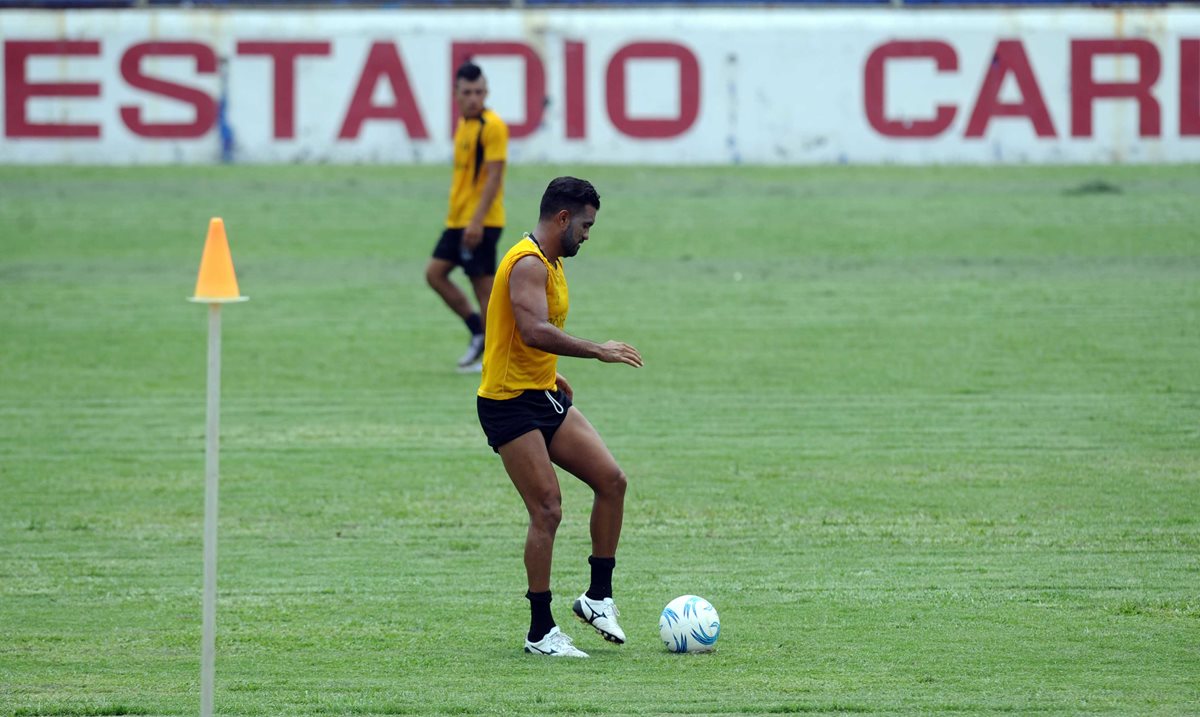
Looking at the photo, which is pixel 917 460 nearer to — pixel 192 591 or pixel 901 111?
pixel 192 591

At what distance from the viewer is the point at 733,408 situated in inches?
549

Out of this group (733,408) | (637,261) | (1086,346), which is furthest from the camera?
(637,261)

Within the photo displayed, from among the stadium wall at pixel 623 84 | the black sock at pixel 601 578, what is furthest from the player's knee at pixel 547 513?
the stadium wall at pixel 623 84

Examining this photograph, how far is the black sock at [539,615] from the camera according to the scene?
7.57m

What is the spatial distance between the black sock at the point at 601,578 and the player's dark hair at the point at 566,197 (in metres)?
1.54

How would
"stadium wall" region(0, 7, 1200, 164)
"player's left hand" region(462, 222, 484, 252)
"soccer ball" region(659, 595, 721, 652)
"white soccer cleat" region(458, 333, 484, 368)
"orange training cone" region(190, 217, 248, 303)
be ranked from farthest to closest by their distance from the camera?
Answer: "stadium wall" region(0, 7, 1200, 164) → "white soccer cleat" region(458, 333, 484, 368) → "player's left hand" region(462, 222, 484, 252) → "soccer ball" region(659, 595, 721, 652) → "orange training cone" region(190, 217, 248, 303)

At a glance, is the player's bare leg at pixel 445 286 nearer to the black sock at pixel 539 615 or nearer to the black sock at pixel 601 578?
the black sock at pixel 601 578

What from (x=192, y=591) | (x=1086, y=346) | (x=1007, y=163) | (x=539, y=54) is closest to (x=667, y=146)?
(x=539, y=54)

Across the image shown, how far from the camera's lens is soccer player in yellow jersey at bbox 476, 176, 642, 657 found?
7.55 metres

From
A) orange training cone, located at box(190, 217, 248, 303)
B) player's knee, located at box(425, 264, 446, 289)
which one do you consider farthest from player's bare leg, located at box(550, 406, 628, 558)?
player's knee, located at box(425, 264, 446, 289)

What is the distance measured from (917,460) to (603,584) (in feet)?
15.5

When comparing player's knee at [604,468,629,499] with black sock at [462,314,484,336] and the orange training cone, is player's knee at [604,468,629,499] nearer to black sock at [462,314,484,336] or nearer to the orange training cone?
the orange training cone

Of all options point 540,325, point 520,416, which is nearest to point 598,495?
point 520,416

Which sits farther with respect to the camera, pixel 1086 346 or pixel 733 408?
pixel 1086 346
